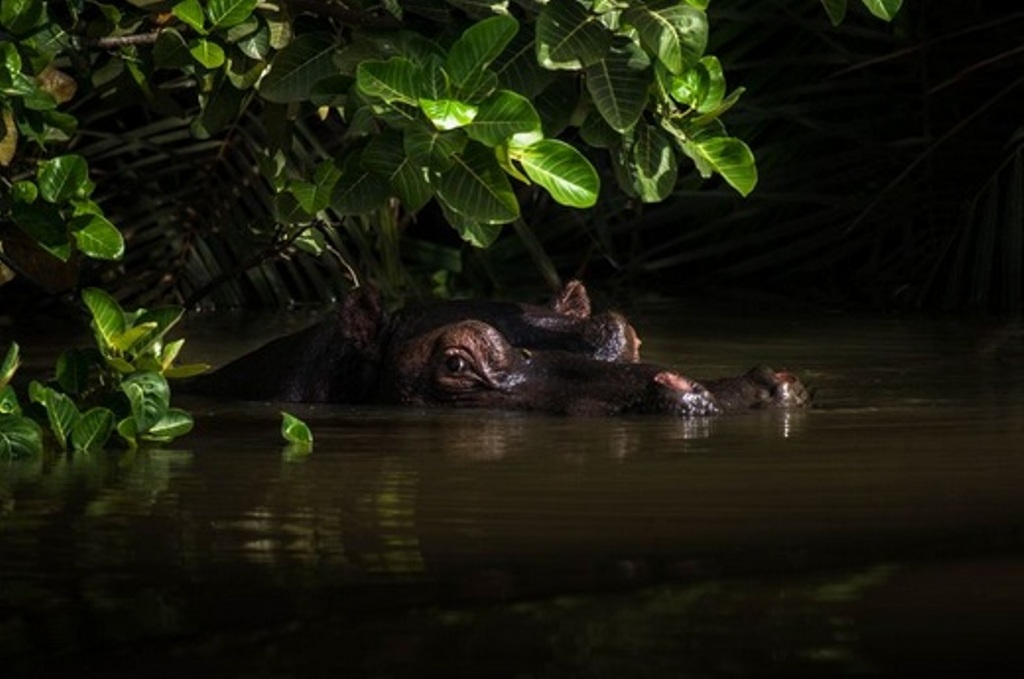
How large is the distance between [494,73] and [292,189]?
3.64 feet

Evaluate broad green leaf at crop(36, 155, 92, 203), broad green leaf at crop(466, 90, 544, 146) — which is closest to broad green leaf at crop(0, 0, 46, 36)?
broad green leaf at crop(36, 155, 92, 203)

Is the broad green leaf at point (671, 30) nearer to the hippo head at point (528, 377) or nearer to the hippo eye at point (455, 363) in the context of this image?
the hippo head at point (528, 377)

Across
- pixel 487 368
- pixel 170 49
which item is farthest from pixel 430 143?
pixel 487 368

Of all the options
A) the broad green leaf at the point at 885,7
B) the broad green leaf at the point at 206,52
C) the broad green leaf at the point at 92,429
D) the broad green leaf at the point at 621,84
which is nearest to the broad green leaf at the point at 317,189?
the broad green leaf at the point at 206,52

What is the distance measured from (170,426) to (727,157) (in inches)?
51.4

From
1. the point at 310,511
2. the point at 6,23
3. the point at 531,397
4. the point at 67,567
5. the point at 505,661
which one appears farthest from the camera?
the point at 531,397

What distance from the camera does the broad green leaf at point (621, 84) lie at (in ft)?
19.0

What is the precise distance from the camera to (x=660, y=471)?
19.1ft

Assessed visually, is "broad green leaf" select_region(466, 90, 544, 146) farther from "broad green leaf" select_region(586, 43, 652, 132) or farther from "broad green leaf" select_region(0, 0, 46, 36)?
"broad green leaf" select_region(0, 0, 46, 36)

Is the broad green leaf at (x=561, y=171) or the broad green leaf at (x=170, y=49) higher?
the broad green leaf at (x=170, y=49)

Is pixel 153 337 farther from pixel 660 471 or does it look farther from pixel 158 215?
pixel 158 215

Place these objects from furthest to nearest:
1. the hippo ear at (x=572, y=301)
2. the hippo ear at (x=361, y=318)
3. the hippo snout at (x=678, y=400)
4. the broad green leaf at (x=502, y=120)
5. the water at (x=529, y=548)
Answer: the hippo ear at (x=572, y=301)
the hippo ear at (x=361, y=318)
the hippo snout at (x=678, y=400)
the broad green leaf at (x=502, y=120)
the water at (x=529, y=548)

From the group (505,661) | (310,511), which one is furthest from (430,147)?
(505,661)

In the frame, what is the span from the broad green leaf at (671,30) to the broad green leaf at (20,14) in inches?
49.2
